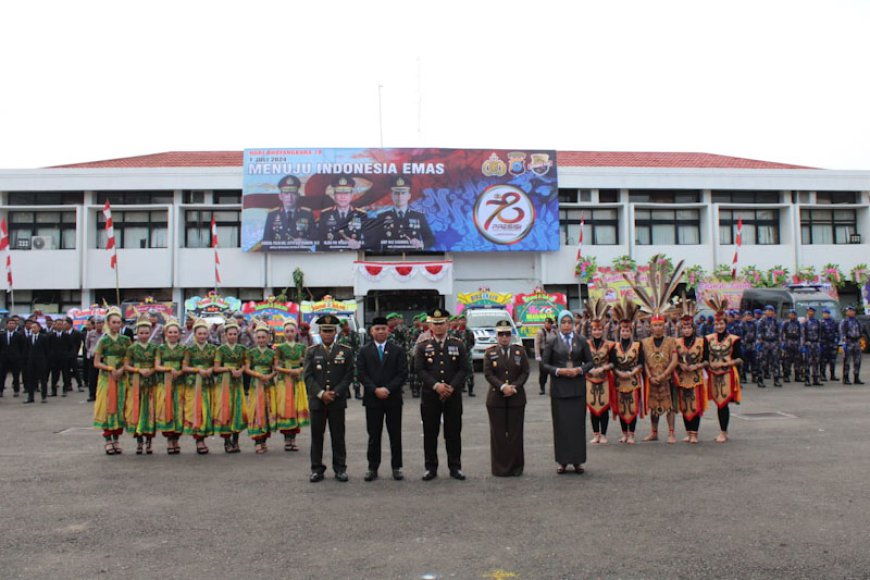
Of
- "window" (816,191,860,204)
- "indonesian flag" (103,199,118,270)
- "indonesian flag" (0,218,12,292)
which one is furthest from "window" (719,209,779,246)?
"indonesian flag" (0,218,12,292)

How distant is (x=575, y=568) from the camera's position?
191 inches

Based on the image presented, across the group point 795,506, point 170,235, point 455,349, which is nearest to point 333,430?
point 455,349

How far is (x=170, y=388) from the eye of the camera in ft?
31.8

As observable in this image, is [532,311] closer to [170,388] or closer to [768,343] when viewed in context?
[768,343]

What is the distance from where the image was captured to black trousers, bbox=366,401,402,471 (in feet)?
25.8

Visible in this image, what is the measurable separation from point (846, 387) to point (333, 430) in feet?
44.2

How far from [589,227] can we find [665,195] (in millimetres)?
4123

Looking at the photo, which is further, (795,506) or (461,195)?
(461,195)

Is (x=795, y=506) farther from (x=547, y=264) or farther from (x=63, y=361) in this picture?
(x=547, y=264)

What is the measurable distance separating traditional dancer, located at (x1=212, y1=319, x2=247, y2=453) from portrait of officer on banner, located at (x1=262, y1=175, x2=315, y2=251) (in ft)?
73.1

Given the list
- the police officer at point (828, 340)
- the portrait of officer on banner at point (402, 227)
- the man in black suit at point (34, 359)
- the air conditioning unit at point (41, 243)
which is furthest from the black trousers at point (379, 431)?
the air conditioning unit at point (41, 243)

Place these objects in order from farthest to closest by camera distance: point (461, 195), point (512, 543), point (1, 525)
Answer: point (461, 195) → point (1, 525) → point (512, 543)

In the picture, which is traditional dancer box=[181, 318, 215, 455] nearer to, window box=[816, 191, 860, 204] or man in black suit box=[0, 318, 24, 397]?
man in black suit box=[0, 318, 24, 397]

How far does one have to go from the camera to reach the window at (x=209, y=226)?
1321 inches
